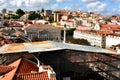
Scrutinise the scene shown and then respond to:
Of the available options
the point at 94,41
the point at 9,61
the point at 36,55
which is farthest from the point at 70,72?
the point at 94,41

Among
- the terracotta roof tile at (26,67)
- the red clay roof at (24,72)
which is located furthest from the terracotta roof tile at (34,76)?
the terracotta roof tile at (26,67)

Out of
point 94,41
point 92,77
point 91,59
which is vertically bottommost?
point 94,41

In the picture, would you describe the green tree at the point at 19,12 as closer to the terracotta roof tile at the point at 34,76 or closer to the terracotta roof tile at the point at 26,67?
the terracotta roof tile at the point at 26,67

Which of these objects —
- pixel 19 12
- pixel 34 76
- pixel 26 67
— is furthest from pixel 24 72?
pixel 19 12

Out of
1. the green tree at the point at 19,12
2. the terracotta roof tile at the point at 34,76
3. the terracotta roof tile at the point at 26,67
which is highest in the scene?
the terracotta roof tile at the point at 34,76

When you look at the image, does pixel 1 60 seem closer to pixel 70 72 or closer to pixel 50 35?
pixel 70 72

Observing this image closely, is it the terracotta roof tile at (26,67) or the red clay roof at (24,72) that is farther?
the terracotta roof tile at (26,67)

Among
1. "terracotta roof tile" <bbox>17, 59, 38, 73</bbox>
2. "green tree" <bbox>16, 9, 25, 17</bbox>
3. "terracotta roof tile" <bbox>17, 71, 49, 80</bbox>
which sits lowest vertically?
"green tree" <bbox>16, 9, 25, 17</bbox>

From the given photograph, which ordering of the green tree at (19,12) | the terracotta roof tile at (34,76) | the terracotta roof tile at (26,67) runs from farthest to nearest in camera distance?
1. the green tree at (19,12)
2. the terracotta roof tile at (26,67)
3. the terracotta roof tile at (34,76)

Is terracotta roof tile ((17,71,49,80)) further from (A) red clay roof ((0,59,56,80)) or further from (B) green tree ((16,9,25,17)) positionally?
(B) green tree ((16,9,25,17))

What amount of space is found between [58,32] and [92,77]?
53307 mm

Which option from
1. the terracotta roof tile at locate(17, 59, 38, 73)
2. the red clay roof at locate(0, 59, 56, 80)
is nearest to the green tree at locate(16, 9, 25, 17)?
the red clay roof at locate(0, 59, 56, 80)

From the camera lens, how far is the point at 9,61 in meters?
15.1

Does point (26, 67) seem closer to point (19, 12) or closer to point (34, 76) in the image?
point (34, 76)
